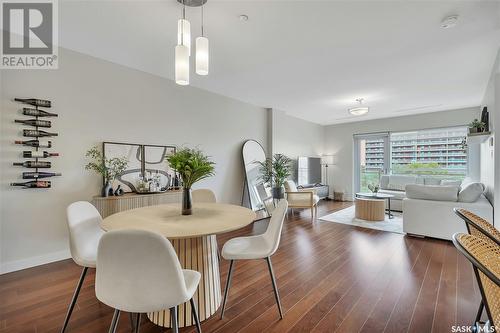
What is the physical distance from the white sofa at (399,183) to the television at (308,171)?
71.4 inches

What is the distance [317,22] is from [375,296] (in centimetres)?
268

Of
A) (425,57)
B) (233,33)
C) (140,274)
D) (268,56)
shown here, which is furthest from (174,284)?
(425,57)

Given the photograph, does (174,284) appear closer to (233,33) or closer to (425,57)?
(233,33)

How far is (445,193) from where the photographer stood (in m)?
3.57

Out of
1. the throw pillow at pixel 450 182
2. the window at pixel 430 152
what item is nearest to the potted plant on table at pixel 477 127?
the throw pillow at pixel 450 182

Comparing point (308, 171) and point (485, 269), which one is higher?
point (308, 171)

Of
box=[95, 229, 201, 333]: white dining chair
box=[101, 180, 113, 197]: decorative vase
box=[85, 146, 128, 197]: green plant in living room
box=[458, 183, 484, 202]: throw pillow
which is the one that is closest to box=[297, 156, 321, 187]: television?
box=[458, 183, 484, 202]: throw pillow

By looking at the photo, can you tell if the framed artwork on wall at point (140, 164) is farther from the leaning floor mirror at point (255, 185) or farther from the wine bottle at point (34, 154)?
the leaning floor mirror at point (255, 185)

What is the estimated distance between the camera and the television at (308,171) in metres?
6.70

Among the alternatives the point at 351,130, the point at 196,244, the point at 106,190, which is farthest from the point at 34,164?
the point at 351,130

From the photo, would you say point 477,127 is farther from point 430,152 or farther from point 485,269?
point 485,269

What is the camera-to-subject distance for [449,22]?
2.27 meters

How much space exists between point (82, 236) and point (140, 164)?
187cm

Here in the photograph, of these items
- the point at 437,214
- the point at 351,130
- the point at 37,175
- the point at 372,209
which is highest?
the point at 351,130
